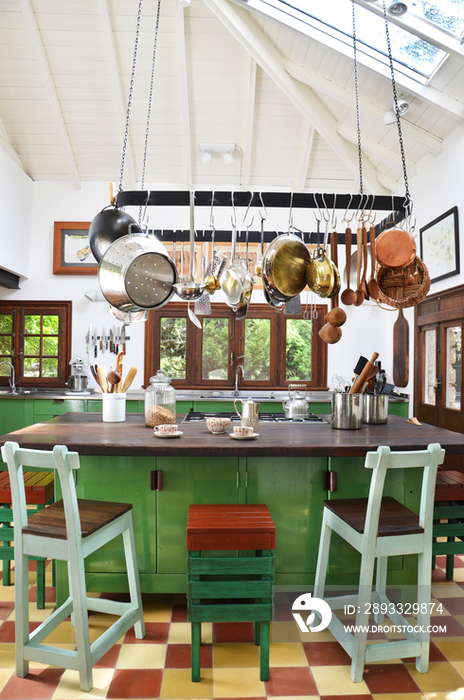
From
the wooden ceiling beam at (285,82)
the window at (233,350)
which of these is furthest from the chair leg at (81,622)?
the wooden ceiling beam at (285,82)

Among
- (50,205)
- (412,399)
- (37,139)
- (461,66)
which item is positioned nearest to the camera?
(461,66)

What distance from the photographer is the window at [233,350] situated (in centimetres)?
584

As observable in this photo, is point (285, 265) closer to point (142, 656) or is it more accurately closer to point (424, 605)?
point (424, 605)

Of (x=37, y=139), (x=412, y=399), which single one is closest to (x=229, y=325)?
(x=412, y=399)

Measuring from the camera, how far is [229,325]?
Result: 5.86 meters

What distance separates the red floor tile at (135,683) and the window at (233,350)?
3929 millimetres

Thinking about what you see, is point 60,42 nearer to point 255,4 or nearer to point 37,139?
point 37,139

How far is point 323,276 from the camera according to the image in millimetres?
2639

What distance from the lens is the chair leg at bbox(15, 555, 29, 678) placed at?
1928 millimetres

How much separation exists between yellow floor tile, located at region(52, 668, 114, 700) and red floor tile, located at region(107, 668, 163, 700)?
0.03 m

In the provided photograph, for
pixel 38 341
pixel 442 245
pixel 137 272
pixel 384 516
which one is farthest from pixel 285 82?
pixel 384 516

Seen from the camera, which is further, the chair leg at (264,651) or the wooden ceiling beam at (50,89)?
the wooden ceiling beam at (50,89)

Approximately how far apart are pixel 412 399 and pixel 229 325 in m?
2.21

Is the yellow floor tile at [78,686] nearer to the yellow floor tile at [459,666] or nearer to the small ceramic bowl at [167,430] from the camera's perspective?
the small ceramic bowl at [167,430]
